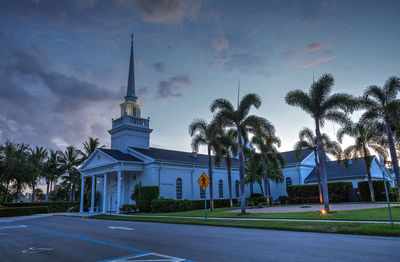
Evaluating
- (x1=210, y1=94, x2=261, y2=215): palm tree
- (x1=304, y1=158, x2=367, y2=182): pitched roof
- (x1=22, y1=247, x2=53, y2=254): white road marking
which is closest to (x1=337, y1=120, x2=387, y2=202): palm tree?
(x1=304, y1=158, x2=367, y2=182): pitched roof

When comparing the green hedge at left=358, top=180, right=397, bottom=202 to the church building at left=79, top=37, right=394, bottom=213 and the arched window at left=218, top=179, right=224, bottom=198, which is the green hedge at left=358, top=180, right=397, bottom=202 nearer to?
the church building at left=79, top=37, right=394, bottom=213

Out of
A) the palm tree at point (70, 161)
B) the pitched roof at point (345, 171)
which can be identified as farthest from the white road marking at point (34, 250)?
the palm tree at point (70, 161)

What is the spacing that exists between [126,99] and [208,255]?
33.9m

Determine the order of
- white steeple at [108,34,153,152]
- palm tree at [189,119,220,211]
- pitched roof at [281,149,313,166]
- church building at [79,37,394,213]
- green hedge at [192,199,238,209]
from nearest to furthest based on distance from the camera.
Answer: palm tree at [189,119,220,211] < church building at [79,37,394,213] < green hedge at [192,199,238,209] < white steeple at [108,34,153,152] < pitched roof at [281,149,313,166]

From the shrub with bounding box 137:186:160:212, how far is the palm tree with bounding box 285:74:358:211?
56.9ft

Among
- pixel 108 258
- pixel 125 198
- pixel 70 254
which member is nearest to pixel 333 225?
pixel 108 258

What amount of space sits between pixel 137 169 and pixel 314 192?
2285cm

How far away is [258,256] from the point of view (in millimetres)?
6637

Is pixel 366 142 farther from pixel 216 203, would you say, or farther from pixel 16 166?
pixel 16 166

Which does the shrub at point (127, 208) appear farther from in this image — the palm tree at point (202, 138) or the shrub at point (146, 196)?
the palm tree at point (202, 138)

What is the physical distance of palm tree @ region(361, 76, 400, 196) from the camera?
1919 cm

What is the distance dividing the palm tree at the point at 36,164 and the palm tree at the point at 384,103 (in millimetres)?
47567

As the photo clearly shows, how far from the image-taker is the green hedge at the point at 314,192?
112 ft

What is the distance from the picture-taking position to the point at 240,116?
72.7ft
